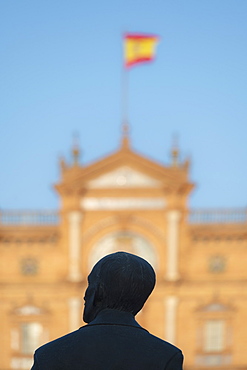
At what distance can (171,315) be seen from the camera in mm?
18750

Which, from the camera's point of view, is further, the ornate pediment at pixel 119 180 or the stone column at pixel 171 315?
the stone column at pixel 171 315

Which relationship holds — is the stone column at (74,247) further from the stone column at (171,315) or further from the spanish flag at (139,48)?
the spanish flag at (139,48)

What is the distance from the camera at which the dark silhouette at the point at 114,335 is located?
158 centimetres

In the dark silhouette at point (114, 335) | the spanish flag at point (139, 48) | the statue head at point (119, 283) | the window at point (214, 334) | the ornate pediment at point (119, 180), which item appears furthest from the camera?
the spanish flag at point (139, 48)

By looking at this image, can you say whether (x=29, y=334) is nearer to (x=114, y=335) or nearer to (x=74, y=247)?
(x=74, y=247)

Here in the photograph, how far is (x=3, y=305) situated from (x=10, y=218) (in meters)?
3.19

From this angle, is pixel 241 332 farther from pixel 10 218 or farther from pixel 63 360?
pixel 63 360

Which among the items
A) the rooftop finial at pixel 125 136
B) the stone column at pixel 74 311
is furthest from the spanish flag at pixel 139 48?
the stone column at pixel 74 311

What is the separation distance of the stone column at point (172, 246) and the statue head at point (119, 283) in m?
17.0

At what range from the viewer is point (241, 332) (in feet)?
61.9

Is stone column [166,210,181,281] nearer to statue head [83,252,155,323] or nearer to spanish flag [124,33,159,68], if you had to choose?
spanish flag [124,33,159,68]

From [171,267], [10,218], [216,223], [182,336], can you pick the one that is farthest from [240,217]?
[10,218]

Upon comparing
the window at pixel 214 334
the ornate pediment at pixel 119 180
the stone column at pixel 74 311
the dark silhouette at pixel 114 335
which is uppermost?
the dark silhouette at pixel 114 335

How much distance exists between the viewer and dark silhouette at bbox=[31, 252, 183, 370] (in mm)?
1576
